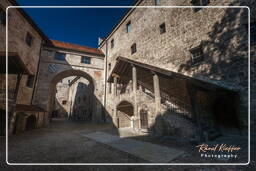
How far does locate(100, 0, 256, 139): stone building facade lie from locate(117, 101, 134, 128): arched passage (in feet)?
1.28

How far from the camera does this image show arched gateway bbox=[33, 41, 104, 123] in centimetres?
1503

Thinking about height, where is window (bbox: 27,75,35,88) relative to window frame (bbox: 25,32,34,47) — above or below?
below

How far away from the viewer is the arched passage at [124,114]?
11.9 metres

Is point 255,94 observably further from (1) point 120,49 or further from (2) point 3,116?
(2) point 3,116

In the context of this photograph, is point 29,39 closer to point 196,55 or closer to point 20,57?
point 20,57

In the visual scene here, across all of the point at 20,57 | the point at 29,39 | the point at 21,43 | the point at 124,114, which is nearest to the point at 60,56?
the point at 29,39

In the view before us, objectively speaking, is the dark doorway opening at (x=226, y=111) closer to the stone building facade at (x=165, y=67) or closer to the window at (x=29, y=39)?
the stone building facade at (x=165, y=67)

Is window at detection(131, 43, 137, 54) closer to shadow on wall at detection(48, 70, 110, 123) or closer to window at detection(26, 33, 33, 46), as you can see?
shadow on wall at detection(48, 70, 110, 123)

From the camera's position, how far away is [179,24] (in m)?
10.0

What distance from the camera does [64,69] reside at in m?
16.6

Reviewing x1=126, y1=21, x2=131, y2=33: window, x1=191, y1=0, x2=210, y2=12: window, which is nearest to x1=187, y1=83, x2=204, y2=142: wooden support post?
x1=191, y1=0, x2=210, y2=12: window

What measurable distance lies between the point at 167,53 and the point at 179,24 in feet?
7.79

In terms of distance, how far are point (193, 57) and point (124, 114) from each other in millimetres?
7886

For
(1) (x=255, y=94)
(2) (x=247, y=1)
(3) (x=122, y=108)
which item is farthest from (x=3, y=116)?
(2) (x=247, y=1)
